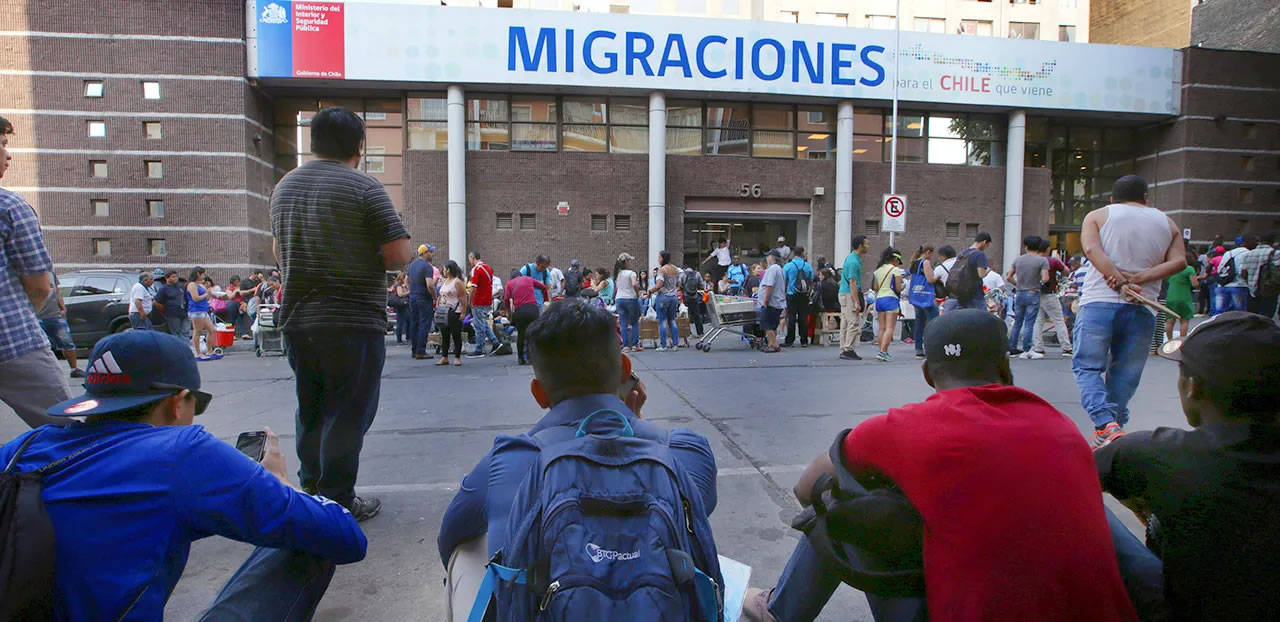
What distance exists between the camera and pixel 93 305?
38.9ft

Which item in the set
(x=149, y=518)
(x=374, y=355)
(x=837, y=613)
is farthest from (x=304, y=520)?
(x=837, y=613)

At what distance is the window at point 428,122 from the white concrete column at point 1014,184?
65.7 ft

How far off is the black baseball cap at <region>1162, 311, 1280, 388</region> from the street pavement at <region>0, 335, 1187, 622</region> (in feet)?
4.63

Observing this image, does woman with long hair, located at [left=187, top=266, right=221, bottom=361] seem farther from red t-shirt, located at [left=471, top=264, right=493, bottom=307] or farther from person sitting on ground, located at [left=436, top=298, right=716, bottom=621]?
person sitting on ground, located at [left=436, top=298, right=716, bottom=621]

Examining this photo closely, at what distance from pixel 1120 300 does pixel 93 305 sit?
1481 cm

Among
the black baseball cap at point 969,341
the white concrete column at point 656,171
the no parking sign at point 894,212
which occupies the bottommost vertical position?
the black baseball cap at point 969,341

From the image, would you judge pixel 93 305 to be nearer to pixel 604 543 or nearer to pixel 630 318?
pixel 630 318

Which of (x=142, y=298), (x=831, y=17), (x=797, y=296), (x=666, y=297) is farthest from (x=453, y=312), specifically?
(x=831, y=17)

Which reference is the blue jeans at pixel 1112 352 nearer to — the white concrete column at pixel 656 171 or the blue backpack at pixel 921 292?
the blue backpack at pixel 921 292

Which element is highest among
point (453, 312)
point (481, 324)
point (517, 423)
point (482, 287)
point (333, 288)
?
point (333, 288)

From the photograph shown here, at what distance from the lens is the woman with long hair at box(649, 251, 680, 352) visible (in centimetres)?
1103

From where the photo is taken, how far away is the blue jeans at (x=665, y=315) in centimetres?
1124

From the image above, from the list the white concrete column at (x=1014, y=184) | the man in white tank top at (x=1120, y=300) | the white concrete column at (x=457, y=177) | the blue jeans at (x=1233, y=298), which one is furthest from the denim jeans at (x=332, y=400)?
the white concrete column at (x=1014, y=184)

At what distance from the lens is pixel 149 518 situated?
56.9 inches
